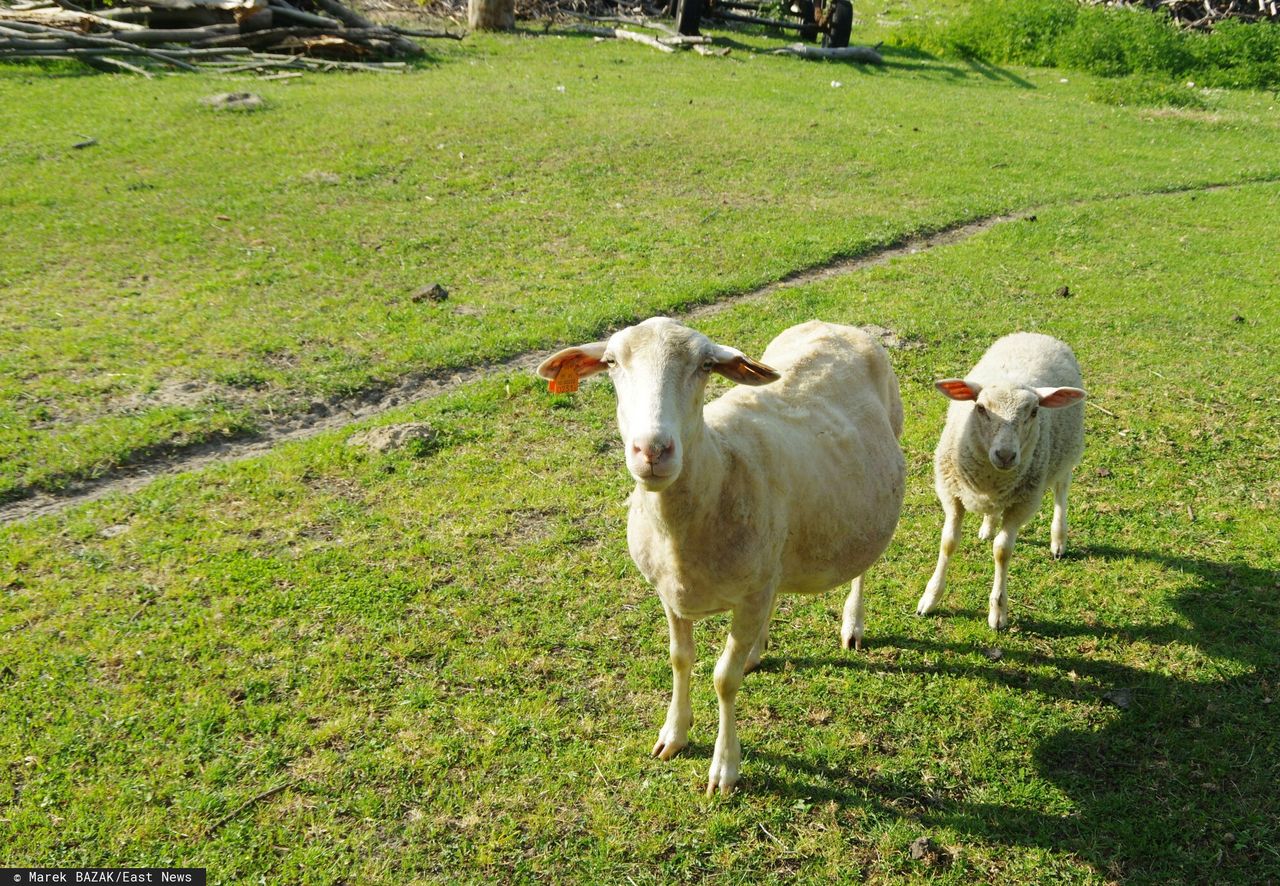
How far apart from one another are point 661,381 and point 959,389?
2921 millimetres

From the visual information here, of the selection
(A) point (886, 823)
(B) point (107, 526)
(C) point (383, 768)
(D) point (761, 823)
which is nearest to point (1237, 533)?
(A) point (886, 823)

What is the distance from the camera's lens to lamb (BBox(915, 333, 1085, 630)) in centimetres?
573

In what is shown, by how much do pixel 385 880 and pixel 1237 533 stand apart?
641cm

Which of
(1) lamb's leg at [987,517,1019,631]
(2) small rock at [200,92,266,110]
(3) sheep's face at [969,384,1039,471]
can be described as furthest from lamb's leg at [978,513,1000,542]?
(2) small rock at [200,92,266,110]

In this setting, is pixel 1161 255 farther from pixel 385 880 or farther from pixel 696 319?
pixel 385 880

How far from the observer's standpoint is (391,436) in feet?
24.9

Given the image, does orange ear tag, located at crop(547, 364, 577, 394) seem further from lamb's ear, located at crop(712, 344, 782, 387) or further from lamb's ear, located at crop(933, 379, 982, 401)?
lamb's ear, located at crop(933, 379, 982, 401)

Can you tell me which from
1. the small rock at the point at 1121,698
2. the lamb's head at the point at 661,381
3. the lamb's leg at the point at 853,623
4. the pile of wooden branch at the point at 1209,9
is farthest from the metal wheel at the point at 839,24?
→ the lamb's head at the point at 661,381

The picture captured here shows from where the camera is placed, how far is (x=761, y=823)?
453 cm

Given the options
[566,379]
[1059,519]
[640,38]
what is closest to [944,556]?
[1059,519]

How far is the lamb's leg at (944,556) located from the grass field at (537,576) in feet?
0.40

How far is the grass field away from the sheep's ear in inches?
79.6

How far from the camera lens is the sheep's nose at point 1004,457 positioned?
5531 millimetres

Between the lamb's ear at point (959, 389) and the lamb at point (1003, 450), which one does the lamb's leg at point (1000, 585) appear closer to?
the lamb at point (1003, 450)
